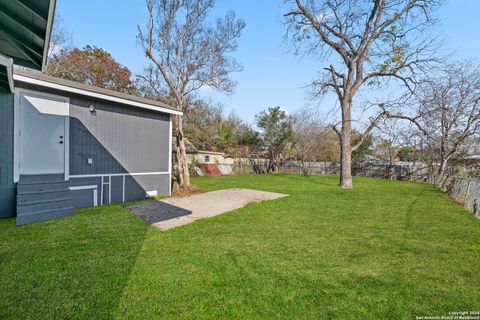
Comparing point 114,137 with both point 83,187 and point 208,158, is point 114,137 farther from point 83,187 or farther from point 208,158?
point 208,158

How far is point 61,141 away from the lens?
4.90 meters

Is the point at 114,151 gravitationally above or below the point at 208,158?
above

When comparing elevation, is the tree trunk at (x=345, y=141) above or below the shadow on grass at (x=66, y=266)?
above

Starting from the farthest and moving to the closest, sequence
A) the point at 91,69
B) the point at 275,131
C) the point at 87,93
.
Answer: the point at 275,131, the point at 91,69, the point at 87,93

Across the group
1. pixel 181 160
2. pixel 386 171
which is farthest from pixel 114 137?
pixel 386 171

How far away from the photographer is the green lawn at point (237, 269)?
6.04 feet

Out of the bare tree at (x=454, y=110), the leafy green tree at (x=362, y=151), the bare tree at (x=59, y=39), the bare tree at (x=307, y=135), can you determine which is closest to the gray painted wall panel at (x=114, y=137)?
the bare tree at (x=454, y=110)

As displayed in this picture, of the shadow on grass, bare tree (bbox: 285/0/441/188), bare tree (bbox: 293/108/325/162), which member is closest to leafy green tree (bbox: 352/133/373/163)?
bare tree (bbox: 293/108/325/162)

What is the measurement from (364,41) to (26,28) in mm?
11986

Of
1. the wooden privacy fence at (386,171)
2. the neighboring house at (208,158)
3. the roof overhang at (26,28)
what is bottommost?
the wooden privacy fence at (386,171)

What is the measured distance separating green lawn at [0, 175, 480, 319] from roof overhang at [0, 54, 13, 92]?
8.02 ft

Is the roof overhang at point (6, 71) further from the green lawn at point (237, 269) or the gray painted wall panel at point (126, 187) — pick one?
the green lawn at point (237, 269)

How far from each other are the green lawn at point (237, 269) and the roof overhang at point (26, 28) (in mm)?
2758

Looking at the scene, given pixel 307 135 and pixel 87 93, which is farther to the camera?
pixel 307 135
